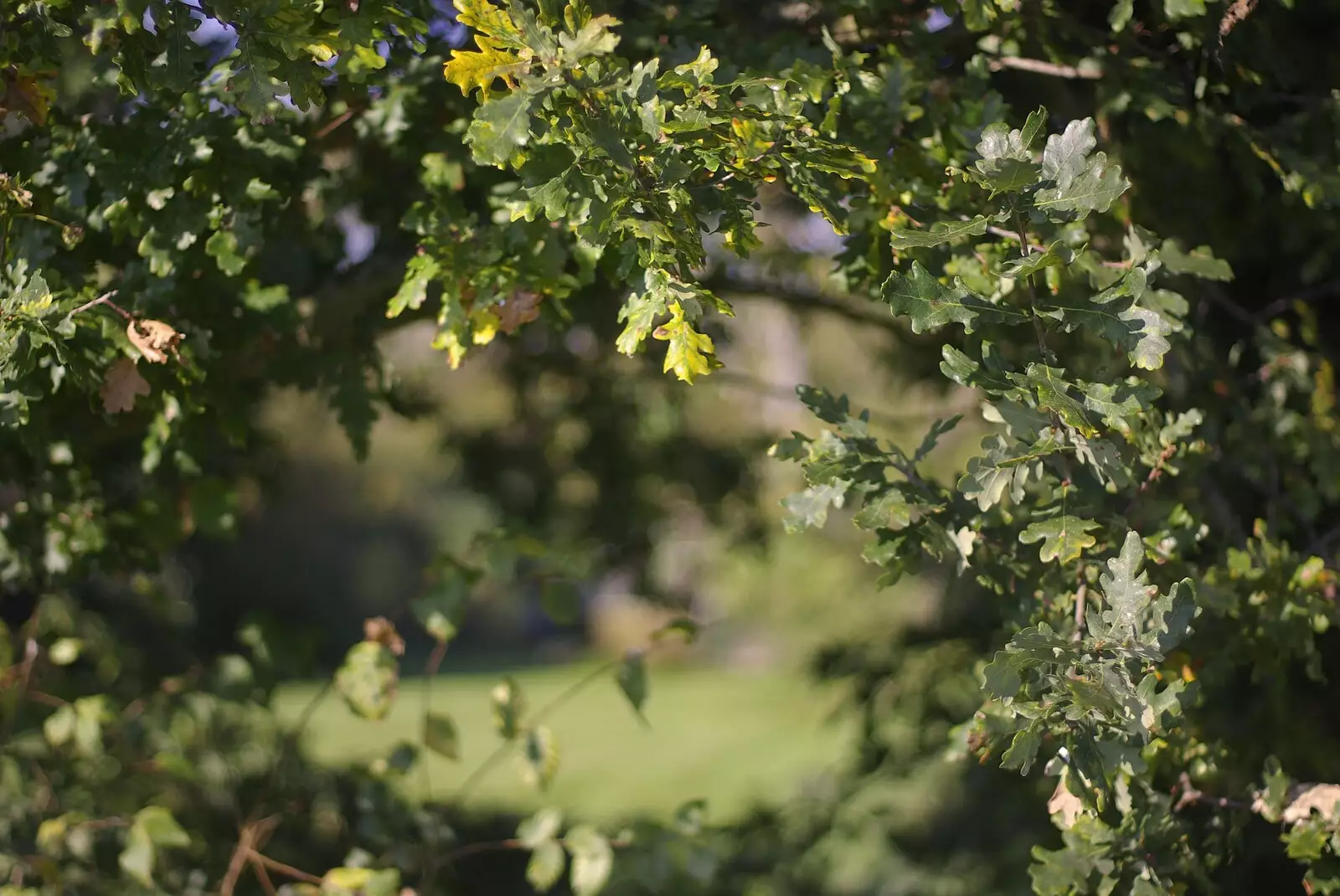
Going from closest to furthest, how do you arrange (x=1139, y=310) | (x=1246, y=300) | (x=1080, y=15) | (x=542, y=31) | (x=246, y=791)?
(x=542, y=31) → (x=1139, y=310) → (x=1080, y=15) → (x=1246, y=300) → (x=246, y=791)

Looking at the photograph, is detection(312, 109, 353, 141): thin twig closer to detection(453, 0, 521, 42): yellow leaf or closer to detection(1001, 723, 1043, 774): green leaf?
detection(453, 0, 521, 42): yellow leaf

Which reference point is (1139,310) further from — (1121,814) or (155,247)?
A: (155,247)

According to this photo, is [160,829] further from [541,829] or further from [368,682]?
[541,829]

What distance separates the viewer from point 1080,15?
8.76 feet

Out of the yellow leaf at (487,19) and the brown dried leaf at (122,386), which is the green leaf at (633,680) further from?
the yellow leaf at (487,19)

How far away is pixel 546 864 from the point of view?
277 centimetres

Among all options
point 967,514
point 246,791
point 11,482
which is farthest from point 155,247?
A: point 246,791

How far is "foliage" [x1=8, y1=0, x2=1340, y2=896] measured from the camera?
1.70m

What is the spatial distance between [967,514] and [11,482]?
2351 millimetres

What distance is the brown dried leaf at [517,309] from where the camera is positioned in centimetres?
216

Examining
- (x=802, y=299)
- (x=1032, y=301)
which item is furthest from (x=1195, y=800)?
(x=802, y=299)

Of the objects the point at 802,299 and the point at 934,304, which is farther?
the point at 802,299

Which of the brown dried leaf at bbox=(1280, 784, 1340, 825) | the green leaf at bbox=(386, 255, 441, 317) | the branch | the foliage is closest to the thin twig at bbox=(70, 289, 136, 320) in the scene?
the foliage

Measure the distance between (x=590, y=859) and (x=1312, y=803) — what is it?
5.38ft
